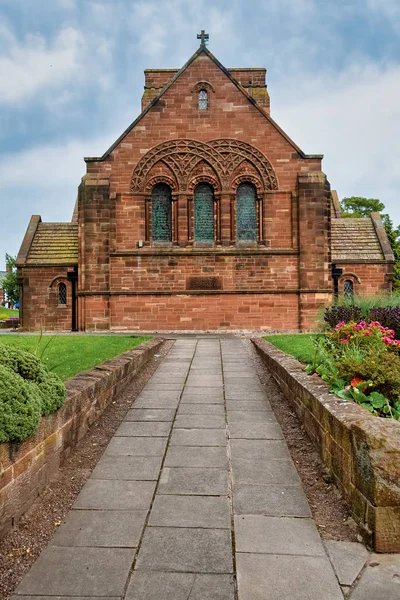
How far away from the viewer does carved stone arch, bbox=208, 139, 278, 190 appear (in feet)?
60.2

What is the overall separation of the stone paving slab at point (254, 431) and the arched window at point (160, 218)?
14.1 m

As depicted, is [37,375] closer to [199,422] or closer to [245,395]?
[199,422]

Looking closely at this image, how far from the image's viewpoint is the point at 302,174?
18.2 m

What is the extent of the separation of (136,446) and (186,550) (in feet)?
6.42

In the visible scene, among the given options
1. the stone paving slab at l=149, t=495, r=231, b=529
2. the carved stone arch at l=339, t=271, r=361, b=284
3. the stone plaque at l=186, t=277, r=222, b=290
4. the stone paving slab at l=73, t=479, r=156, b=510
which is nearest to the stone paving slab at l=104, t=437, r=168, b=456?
the stone paving slab at l=73, t=479, r=156, b=510

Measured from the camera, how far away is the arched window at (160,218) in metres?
18.6

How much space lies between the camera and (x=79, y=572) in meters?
2.46

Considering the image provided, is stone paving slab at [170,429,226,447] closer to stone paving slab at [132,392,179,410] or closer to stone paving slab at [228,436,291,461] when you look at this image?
stone paving slab at [228,436,291,461]

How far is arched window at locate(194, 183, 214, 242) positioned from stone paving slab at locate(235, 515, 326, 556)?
1612cm

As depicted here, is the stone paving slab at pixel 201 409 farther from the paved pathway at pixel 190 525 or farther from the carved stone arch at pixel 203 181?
the carved stone arch at pixel 203 181

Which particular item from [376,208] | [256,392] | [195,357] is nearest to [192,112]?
[195,357]

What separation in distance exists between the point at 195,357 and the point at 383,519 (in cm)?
790

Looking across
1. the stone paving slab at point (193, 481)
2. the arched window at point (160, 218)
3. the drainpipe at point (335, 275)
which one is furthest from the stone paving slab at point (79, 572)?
the drainpipe at point (335, 275)

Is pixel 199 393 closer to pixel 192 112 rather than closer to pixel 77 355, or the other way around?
pixel 77 355
